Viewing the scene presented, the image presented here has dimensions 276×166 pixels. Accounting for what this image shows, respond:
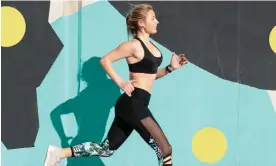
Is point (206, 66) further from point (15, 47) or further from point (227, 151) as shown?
point (15, 47)

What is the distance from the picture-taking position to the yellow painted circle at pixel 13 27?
4.96m

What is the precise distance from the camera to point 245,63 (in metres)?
5.16

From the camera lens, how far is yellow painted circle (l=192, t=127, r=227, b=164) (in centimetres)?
518

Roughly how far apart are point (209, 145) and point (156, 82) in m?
0.78

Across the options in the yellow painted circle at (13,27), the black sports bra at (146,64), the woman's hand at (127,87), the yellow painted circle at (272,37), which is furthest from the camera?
the yellow painted circle at (272,37)

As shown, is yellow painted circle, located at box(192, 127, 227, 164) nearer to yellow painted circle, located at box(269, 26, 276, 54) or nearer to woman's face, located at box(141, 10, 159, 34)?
yellow painted circle, located at box(269, 26, 276, 54)

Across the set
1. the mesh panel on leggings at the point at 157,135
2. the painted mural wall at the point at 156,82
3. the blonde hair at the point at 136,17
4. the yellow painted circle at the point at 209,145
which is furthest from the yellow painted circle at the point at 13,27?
the yellow painted circle at the point at 209,145

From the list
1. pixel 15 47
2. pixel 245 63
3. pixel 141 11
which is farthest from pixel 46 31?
pixel 245 63

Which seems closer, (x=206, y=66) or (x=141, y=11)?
(x=141, y=11)

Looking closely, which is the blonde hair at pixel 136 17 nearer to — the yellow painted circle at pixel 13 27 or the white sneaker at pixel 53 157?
the white sneaker at pixel 53 157

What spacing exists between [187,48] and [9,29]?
1.60m

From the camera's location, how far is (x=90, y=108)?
5.09 m

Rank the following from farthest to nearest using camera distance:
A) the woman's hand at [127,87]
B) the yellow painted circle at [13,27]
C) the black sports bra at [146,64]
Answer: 1. the yellow painted circle at [13,27]
2. the black sports bra at [146,64]
3. the woman's hand at [127,87]

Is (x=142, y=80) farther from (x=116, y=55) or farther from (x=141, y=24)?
(x=141, y=24)
